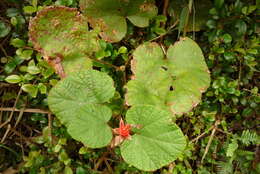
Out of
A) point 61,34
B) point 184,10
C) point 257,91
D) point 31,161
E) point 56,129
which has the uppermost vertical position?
point 184,10

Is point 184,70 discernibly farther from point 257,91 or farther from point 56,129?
point 56,129

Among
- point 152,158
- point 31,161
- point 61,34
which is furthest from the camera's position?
point 31,161

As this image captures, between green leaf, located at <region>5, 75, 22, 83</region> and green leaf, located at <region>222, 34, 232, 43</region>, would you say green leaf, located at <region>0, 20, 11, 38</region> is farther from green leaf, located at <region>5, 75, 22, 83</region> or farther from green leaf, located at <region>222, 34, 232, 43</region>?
green leaf, located at <region>222, 34, 232, 43</region>

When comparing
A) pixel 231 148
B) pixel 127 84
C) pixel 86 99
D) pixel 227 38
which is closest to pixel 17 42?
pixel 86 99

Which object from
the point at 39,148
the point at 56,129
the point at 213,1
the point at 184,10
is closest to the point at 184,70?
the point at 184,10

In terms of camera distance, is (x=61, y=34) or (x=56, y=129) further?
(x=56, y=129)

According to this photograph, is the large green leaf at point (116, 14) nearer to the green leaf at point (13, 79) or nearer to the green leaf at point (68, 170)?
the green leaf at point (13, 79)

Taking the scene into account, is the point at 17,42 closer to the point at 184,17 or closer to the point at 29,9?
the point at 29,9
